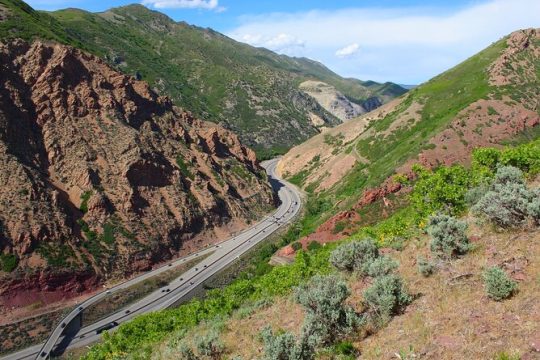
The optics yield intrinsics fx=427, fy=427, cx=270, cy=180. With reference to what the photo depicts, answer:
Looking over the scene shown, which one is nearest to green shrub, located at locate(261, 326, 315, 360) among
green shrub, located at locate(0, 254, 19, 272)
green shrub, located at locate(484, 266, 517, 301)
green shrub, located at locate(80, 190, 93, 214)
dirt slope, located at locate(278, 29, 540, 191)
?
green shrub, located at locate(484, 266, 517, 301)

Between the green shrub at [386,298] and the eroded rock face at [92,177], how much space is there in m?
52.4

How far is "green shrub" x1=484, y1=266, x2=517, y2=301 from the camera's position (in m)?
11.0

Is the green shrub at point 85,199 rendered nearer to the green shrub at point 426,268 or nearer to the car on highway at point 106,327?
the car on highway at point 106,327

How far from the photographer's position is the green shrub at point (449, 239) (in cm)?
1466

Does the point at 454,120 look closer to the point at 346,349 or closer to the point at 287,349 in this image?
the point at 346,349

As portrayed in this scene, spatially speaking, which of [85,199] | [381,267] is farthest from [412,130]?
[381,267]

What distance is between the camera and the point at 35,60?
7331cm

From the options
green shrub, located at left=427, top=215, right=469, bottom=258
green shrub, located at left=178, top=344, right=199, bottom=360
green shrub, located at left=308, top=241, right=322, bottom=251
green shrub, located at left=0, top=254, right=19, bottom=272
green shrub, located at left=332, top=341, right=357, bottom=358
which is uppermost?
green shrub, located at left=0, top=254, right=19, bottom=272

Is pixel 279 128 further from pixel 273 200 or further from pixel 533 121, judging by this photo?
pixel 533 121

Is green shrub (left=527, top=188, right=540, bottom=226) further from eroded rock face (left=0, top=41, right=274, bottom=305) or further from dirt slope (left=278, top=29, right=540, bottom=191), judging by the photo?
eroded rock face (left=0, top=41, right=274, bottom=305)

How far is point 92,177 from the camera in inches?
2682

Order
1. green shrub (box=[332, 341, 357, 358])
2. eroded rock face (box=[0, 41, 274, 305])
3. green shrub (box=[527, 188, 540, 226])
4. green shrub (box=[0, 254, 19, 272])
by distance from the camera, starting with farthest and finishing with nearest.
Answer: eroded rock face (box=[0, 41, 274, 305]) < green shrub (box=[0, 254, 19, 272]) < green shrub (box=[527, 188, 540, 226]) < green shrub (box=[332, 341, 357, 358])

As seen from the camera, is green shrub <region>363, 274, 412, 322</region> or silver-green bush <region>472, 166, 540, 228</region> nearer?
green shrub <region>363, 274, 412, 322</region>

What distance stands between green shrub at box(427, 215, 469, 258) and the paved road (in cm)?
4476
